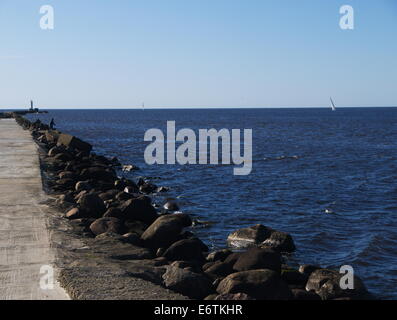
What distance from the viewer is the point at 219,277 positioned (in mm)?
8289

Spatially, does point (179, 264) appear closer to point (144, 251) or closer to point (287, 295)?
point (144, 251)

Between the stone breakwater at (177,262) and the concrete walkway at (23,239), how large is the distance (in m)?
0.43

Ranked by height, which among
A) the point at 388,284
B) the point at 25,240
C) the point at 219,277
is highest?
the point at 25,240

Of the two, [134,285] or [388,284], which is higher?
[134,285]

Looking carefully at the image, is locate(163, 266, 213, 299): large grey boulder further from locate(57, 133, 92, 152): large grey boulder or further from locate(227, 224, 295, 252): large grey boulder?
locate(57, 133, 92, 152): large grey boulder

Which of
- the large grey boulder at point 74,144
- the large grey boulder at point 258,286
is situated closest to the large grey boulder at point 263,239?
the large grey boulder at point 258,286

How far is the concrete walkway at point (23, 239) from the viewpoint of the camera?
20.7 ft

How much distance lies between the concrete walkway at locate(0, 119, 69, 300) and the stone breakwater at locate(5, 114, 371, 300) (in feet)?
1.41

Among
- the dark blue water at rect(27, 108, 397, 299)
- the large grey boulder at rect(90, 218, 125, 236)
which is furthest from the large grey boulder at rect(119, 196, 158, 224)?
the dark blue water at rect(27, 108, 397, 299)

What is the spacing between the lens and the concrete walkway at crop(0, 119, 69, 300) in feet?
20.7
